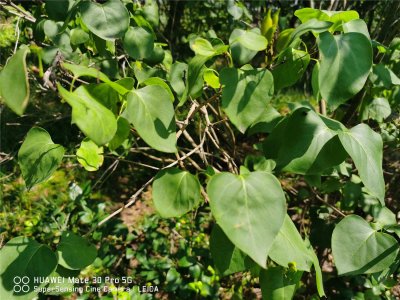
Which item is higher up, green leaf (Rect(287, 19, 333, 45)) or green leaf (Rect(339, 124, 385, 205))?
green leaf (Rect(287, 19, 333, 45))

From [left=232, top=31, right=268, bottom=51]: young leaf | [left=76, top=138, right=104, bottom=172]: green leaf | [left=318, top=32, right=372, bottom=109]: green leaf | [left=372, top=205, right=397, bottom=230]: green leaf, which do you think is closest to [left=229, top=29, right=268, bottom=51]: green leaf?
[left=232, top=31, right=268, bottom=51]: young leaf

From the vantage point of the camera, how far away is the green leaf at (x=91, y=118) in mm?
575

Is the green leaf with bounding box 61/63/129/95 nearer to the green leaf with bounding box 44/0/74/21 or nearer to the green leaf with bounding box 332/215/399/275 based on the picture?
the green leaf with bounding box 44/0/74/21

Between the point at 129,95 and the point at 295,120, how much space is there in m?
0.38

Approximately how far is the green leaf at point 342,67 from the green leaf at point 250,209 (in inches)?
8.0

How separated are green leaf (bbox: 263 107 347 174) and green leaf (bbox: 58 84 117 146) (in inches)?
15.9

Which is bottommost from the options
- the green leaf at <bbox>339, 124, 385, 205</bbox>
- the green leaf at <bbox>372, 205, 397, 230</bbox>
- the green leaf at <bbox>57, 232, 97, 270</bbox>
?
the green leaf at <bbox>372, 205, 397, 230</bbox>

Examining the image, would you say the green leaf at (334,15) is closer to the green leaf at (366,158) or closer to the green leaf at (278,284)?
the green leaf at (366,158)

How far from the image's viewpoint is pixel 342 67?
72 centimetres

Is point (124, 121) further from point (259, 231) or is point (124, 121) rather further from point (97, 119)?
point (259, 231)

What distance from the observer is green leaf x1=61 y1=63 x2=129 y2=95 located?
69cm

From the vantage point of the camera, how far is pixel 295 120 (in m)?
0.86

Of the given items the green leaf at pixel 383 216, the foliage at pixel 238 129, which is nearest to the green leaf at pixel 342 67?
the foliage at pixel 238 129

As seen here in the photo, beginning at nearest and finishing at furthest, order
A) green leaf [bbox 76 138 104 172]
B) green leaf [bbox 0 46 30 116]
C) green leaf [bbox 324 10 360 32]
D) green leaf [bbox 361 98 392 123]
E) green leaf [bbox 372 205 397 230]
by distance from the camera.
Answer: green leaf [bbox 0 46 30 116], green leaf [bbox 324 10 360 32], green leaf [bbox 76 138 104 172], green leaf [bbox 372 205 397 230], green leaf [bbox 361 98 392 123]
